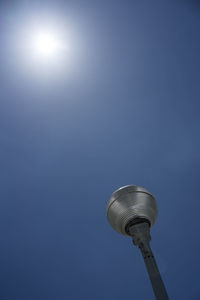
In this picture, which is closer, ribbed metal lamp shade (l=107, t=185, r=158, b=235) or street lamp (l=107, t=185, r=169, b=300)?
street lamp (l=107, t=185, r=169, b=300)

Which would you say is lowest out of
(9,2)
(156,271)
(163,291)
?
(163,291)

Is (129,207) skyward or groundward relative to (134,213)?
skyward

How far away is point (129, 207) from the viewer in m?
3.27

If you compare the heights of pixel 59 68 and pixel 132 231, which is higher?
pixel 59 68

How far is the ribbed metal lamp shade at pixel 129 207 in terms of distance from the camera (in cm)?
323

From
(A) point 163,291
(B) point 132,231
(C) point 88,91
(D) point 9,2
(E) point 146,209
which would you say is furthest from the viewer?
(C) point 88,91

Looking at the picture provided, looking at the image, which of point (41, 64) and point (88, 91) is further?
point (88, 91)

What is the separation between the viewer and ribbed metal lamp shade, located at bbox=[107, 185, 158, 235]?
323 centimetres

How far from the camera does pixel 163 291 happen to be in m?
2.34

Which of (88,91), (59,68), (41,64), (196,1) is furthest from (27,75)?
(196,1)

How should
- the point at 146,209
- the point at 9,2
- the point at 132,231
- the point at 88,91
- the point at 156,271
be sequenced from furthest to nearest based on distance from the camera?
1. the point at 88,91
2. the point at 9,2
3. the point at 146,209
4. the point at 132,231
5. the point at 156,271

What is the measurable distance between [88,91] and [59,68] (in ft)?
4.94

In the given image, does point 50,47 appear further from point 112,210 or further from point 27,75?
point 112,210

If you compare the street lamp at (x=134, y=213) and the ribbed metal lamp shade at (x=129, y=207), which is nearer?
the street lamp at (x=134, y=213)
